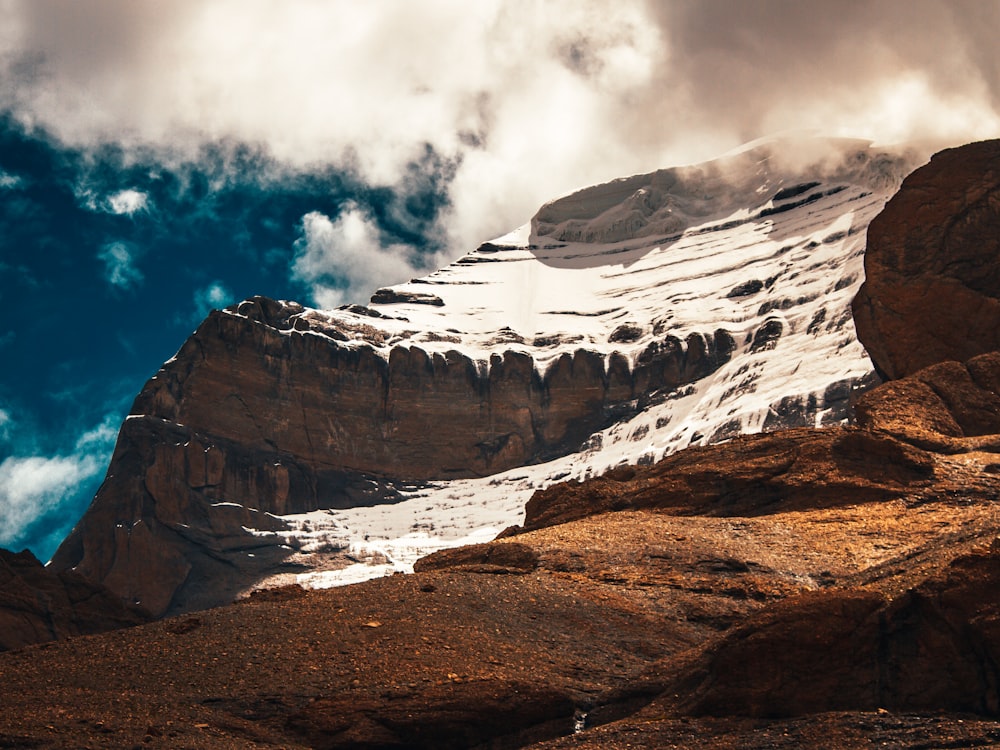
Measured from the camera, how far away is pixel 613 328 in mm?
145125

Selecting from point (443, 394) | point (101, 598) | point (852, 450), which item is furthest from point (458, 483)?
point (852, 450)

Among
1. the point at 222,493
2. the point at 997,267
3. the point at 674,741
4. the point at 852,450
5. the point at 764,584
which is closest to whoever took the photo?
the point at 674,741

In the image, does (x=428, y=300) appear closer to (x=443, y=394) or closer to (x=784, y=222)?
(x=443, y=394)

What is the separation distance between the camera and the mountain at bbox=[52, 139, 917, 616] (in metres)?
115

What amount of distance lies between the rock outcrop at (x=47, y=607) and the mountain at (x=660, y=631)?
687 inches

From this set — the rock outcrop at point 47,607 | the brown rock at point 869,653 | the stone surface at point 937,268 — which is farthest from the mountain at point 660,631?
the rock outcrop at point 47,607

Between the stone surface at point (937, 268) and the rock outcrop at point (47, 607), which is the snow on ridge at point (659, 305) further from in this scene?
the rock outcrop at point (47, 607)

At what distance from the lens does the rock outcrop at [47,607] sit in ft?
190

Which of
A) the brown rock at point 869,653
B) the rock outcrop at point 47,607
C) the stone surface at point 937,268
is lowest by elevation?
the brown rock at point 869,653

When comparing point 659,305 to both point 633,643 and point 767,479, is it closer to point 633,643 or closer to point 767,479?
point 767,479

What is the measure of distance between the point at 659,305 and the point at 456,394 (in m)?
22.9

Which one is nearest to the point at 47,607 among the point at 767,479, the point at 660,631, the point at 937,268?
the point at 767,479

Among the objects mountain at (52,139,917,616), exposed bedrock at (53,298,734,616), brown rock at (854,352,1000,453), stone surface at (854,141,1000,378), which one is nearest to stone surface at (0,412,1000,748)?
brown rock at (854,352,1000,453)

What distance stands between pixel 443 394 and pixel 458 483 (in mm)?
10300
